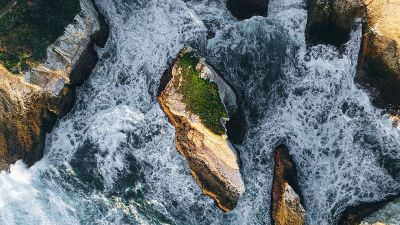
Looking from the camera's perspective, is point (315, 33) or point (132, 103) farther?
point (132, 103)

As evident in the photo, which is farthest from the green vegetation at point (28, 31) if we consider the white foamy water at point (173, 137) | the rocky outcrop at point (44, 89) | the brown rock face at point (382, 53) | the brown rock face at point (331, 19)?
the brown rock face at point (382, 53)

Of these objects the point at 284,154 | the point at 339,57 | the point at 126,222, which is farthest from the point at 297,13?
the point at 126,222

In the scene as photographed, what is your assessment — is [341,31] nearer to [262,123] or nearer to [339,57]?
[339,57]

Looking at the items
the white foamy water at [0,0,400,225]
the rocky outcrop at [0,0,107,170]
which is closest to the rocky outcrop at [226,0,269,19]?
the white foamy water at [0,0,400,225]

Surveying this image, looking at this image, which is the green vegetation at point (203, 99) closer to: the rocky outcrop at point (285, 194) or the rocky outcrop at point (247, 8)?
the rocky outcrop at point (285, 194)

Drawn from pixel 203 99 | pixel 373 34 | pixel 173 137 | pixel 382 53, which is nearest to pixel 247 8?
pixel 203 99

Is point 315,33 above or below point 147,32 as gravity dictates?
above
